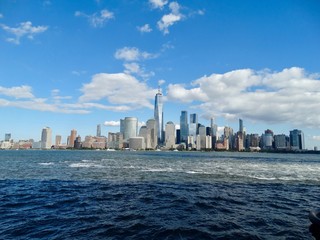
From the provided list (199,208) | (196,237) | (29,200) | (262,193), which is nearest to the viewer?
(196,237)

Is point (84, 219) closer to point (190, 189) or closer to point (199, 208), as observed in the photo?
point (199, 208)

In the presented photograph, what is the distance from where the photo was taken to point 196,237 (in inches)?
734

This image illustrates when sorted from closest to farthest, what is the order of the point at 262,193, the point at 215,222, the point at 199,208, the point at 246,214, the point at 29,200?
1. the point at 215,222
2. the point at 246,214
3. the point at 199,208
4. the point at 29,200
5. the point at 262,193

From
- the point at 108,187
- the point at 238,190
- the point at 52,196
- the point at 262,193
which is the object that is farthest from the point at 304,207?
the point at 52,196

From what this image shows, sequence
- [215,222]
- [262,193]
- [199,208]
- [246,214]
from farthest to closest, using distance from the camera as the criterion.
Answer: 1. [262,193]
2. [199,208]
3. [246,214]
4. [215,222]

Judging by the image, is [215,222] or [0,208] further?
[0,208]

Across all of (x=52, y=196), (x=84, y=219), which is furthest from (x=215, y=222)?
(x=52, y=196)

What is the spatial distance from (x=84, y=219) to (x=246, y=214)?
49.1ft

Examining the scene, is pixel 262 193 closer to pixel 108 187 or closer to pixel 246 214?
pixel 246 214

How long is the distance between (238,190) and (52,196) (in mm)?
25337

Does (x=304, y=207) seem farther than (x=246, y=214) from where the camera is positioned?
Yes

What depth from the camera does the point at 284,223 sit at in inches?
885

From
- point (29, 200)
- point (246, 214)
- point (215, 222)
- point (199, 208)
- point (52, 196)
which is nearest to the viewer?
point (215, 222)

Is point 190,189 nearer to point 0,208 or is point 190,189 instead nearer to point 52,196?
point 52,196
